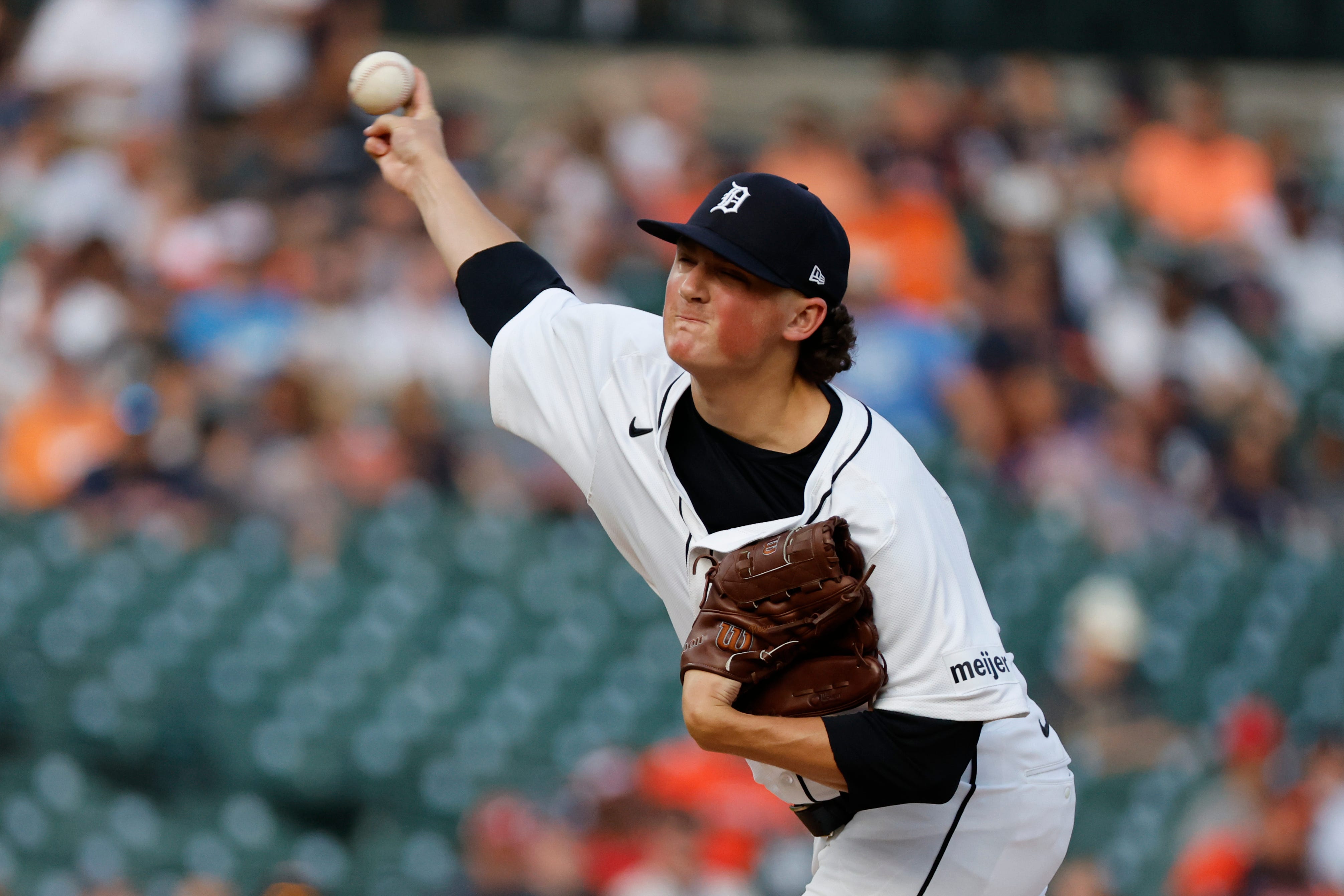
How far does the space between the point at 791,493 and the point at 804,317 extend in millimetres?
267

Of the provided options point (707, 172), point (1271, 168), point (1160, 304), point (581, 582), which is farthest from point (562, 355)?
point (1271, 168)

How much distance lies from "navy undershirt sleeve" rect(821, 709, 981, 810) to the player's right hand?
50.1 inches

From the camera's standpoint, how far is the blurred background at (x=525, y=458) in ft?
19.6

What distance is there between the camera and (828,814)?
2.67 metres

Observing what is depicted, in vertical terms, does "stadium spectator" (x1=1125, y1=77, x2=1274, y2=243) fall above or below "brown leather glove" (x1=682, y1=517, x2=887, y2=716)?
above

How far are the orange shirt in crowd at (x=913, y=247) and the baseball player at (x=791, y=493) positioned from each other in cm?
540

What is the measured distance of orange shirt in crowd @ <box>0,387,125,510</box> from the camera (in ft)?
24.3

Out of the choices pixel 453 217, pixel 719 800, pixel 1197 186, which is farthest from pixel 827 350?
pixel 1197 186

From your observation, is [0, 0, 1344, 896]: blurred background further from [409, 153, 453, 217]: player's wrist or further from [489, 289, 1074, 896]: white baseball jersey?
[409, 153, 453, 217]: player's wrist

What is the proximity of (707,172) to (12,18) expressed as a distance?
4707 mm

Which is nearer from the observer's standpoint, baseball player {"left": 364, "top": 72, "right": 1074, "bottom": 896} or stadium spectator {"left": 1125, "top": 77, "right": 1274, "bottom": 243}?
baseball player {"left": 364, "top": 72, "right": 1074, "bottom": 896}

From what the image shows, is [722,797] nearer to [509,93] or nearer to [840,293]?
[840,293]

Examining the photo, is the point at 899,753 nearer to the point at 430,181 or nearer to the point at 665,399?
the point at 665,399

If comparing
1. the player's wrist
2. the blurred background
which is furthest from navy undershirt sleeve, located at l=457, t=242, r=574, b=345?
the blurred background
